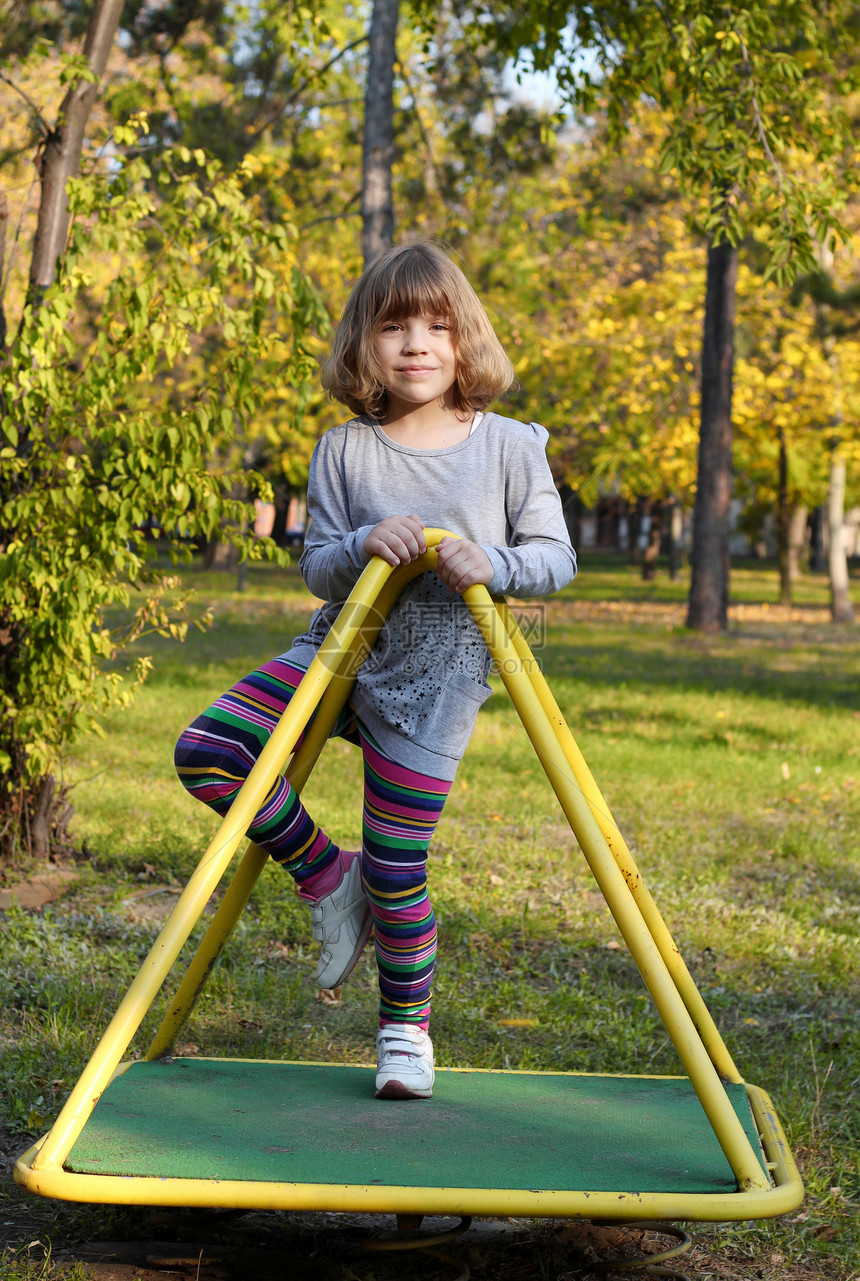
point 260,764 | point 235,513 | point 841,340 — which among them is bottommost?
point 260,764

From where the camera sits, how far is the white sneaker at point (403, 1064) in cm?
238

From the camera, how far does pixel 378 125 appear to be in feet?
34.2

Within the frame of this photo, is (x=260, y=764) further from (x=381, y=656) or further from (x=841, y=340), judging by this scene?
(x=841, y=340)

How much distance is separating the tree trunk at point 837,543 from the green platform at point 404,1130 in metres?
15.1

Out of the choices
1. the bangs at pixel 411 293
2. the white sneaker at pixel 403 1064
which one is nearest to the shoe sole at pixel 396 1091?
the white sneaker at pixel 403 1064

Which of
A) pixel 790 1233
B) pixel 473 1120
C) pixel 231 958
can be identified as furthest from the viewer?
pixel 231 958

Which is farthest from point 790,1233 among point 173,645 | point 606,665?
point 173,645

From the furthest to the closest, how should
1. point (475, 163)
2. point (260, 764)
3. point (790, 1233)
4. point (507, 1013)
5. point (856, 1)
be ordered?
point (475, 163) → point (856, 1) → point (507, 1013) → point (790, 1233) → point (260, 764)

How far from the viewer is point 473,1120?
2256 mm

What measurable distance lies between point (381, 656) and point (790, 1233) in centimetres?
143

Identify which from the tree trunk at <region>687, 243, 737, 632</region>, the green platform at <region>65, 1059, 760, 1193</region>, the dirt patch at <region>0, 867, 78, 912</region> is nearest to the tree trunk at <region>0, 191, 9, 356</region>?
the dirt patch at <region>0, 867, 78, 912</region>

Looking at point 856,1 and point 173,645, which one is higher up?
point 856,1

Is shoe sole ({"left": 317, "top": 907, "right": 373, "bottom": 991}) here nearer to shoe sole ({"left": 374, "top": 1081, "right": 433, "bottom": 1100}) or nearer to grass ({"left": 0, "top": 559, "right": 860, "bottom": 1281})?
shoe sole ({"left": 374, "top": 1081, "right": 433, "bottom": 1100})

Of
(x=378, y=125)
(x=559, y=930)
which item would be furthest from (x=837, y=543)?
(x=559, y=930)
